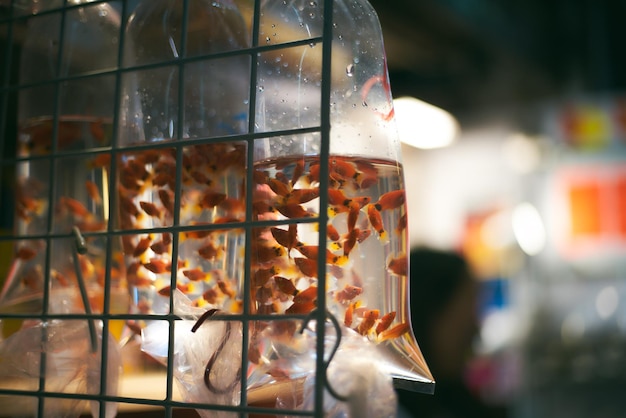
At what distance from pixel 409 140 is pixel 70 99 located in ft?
11.3

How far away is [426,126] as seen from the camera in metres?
3.89

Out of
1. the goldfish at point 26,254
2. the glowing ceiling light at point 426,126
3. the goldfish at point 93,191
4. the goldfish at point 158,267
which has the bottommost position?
the goldfish at point 158,267

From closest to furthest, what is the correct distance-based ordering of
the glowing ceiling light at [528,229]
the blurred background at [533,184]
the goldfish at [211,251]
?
the goldfish at [211,251], the blurred background at [533,184], the glowing ceiling light at [528,229]

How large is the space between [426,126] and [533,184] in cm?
64

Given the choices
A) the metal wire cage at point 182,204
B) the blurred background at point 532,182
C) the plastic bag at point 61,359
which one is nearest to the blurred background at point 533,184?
the blurred background at point 532,182

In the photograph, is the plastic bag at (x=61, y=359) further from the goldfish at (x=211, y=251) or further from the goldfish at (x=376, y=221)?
the goldfish at (x=376, y=221)

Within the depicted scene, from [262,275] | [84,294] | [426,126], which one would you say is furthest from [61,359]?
Result: [426,126]

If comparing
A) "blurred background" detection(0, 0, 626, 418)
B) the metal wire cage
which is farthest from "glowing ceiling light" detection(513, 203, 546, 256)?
the metal wire cage

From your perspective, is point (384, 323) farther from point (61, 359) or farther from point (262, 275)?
point (61, 359)

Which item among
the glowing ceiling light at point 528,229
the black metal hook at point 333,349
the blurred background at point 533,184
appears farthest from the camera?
the glowing ceiling light at point 528,229

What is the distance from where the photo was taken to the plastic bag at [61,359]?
527mm

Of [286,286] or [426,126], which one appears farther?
[426,126]

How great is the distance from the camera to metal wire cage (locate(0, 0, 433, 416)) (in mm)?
453

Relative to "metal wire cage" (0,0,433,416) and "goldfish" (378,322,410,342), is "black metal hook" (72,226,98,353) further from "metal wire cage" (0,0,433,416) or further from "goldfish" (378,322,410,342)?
"goldfish" (378,322,410,342)
